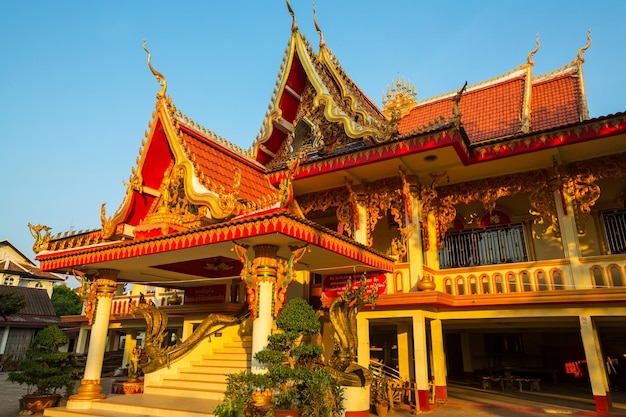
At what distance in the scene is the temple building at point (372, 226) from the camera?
824cm

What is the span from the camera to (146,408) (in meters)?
7.65

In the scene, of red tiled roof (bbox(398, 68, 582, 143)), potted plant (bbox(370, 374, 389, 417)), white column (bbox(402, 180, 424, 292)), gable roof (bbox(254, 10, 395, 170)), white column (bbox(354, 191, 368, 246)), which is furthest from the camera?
gable roof (bbox(254, 10, 395, 170))

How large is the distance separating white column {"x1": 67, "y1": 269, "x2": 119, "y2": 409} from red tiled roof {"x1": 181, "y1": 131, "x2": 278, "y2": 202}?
11.3 ft

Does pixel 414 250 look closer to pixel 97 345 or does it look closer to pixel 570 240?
pixel 570 240

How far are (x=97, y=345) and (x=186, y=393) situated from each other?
8.05 feet

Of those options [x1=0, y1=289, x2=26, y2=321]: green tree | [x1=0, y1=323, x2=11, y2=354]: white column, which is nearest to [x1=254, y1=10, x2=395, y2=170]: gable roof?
[x1=0, y1=289, x2=26, y2=321]: green tree

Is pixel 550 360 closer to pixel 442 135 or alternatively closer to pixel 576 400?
pixel 576 400

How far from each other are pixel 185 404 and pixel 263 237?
3523 mm

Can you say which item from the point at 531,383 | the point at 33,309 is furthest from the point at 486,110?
the point at 33,309

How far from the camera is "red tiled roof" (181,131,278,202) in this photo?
31.2 feet

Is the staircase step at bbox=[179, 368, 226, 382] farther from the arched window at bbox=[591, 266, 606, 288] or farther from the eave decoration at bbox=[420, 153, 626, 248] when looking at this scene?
the arched window at bbox=[591, 266, 606, 288]

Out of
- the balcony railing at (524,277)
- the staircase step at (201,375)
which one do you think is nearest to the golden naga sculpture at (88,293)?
the staircase step at (201,375)

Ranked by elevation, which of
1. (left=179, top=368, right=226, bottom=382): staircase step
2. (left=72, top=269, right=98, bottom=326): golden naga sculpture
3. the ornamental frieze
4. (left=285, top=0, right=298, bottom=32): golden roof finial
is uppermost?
(left=285, top=0, right=298, bottom=32): golden roof finial

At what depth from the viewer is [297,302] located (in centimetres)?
684
